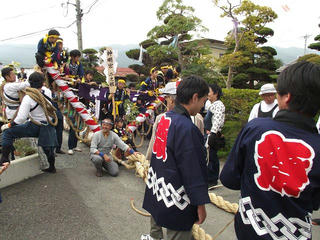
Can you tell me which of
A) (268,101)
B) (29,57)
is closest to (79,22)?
(268,101)

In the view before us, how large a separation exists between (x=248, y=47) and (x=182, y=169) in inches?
499

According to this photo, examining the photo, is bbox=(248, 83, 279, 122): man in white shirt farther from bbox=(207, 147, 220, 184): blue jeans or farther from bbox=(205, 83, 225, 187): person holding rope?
bbox=(207, 147, 220, 184): blue jeans

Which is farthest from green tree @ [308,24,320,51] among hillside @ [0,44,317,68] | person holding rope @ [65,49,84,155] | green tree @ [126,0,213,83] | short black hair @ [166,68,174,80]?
person holding rope @ [65,49,84,155]

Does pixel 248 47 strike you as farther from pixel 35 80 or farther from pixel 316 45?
pixel 35 80

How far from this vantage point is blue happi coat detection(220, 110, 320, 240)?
1.23 meters

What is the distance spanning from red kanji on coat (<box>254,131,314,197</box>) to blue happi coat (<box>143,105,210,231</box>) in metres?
0.46

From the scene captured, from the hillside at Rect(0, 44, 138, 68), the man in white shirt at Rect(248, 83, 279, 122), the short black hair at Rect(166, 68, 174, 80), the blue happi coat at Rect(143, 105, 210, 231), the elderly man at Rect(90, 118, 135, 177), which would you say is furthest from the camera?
the hillside at Rect(0, 44, 138, 68)

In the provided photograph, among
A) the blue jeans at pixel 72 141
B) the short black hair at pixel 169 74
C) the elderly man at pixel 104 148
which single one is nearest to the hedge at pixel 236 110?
the short black hair at pixel 169 74

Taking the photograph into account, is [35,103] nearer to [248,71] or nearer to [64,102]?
[64,102]

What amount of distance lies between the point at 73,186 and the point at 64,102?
7.91 ft

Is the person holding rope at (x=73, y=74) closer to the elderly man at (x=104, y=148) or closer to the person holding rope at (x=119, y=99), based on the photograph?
the person holding rope at (x=119, y=99)

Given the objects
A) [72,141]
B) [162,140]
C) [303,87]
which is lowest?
[72,141]

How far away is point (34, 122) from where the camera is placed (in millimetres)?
4105

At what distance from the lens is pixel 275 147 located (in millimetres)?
1279
